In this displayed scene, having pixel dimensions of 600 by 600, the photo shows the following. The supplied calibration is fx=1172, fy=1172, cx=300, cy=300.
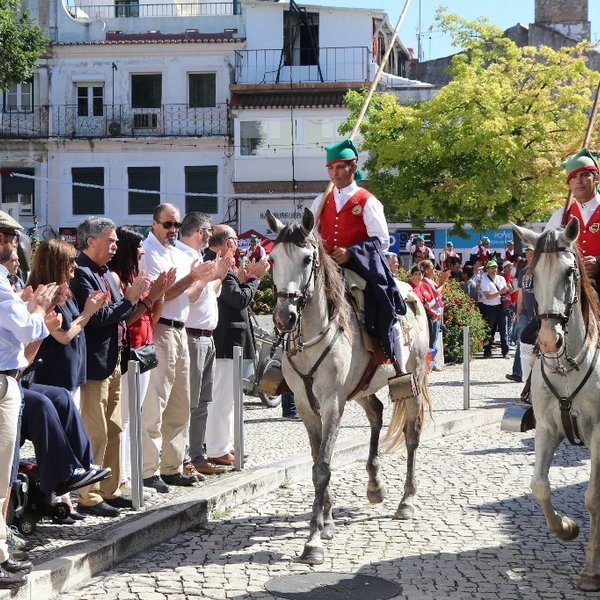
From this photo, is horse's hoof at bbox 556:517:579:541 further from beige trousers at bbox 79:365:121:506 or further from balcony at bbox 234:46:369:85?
balcony at bbox 234:46:369:85

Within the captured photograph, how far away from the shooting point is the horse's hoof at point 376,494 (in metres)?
9.64

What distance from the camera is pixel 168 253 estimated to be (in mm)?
10000

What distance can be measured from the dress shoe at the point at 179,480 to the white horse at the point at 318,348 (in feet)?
5.28

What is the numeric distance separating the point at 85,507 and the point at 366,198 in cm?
318

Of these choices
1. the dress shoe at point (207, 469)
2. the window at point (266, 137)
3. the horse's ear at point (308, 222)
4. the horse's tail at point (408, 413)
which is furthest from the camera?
the window at point (266, 137)

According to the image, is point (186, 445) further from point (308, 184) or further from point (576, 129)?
point (308, 184)

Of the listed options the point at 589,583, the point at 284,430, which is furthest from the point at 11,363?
the point at 284,430

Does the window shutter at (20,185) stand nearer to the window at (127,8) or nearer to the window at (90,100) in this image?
the window at (90,100)

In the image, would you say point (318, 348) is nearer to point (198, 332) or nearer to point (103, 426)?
point (103, 426)

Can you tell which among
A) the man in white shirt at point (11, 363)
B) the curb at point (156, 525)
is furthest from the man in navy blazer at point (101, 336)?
the man in white shirt at point (11, 363)

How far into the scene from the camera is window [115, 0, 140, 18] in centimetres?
4931

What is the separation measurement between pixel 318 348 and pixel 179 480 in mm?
2207

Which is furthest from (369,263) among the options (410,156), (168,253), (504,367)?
(410,156)

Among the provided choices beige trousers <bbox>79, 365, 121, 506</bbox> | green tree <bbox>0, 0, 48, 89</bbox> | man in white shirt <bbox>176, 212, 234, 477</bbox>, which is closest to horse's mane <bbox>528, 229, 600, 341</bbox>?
beige trousers <bbox>79, 365, 121, 506</bbox>
